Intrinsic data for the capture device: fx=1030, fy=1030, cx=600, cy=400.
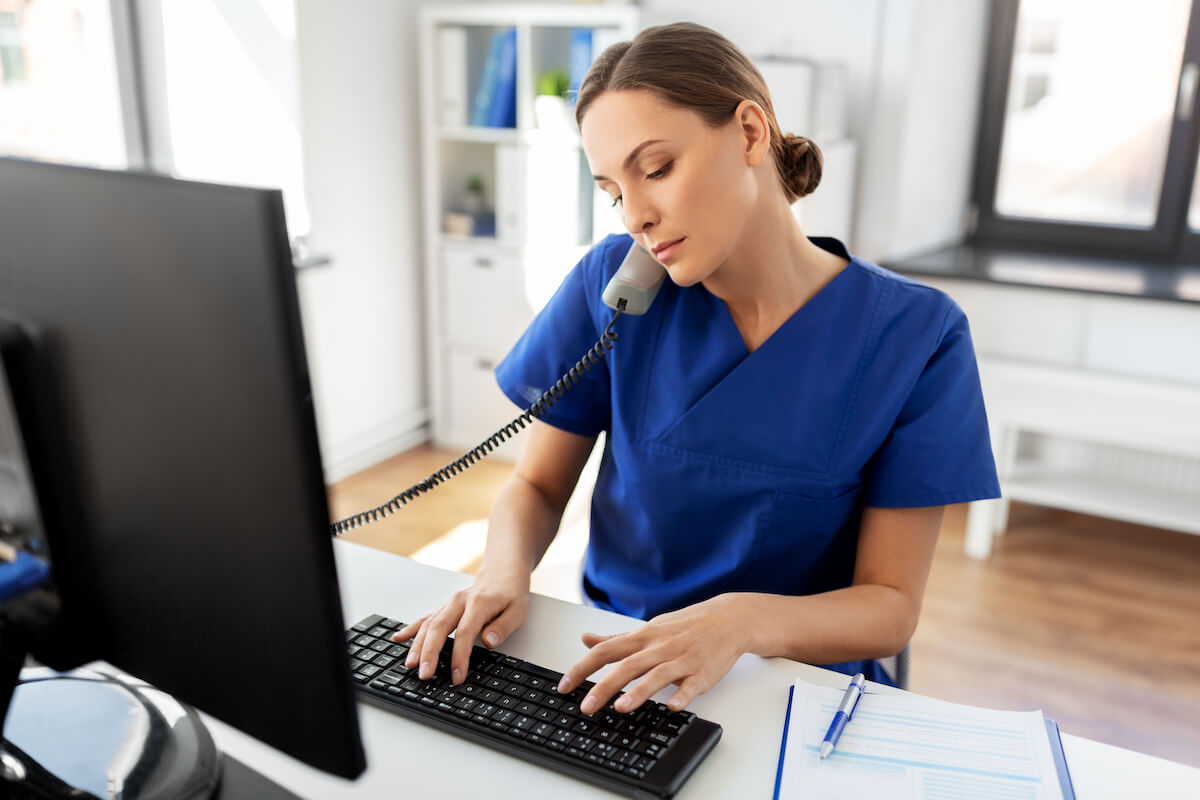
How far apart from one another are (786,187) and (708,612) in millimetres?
534

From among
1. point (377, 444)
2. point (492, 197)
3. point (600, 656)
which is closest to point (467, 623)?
point (600, 656)

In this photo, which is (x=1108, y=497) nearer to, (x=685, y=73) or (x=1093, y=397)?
(x=1093, y=397)

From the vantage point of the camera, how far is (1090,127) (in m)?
3.32

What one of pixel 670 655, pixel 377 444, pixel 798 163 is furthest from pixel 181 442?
pixel 377 444

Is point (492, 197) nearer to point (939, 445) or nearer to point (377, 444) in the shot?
point (377, 444)

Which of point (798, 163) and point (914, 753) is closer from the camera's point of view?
point (914, 753)

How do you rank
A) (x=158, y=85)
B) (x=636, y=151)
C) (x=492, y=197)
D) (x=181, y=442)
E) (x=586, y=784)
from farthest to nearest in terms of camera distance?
(x=492, y=197) → (x=158, y=85) → (x=636, y=151) → (x=586, y=784) → (x=181, y=442)

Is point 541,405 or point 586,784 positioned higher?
point 541,405

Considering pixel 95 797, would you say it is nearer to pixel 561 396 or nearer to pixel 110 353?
pixel 110 353

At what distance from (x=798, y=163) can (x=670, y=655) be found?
0.61 meters

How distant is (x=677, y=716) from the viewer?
82cm

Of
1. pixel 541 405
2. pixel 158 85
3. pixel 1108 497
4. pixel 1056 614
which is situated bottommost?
pixel 1056 614

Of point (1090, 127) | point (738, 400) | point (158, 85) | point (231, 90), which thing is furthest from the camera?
point (1090, 127)

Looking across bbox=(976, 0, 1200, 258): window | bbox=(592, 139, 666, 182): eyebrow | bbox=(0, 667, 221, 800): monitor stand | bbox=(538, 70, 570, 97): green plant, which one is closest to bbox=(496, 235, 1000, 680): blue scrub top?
bbox=(592, 139, 666, 182): eyebrow
